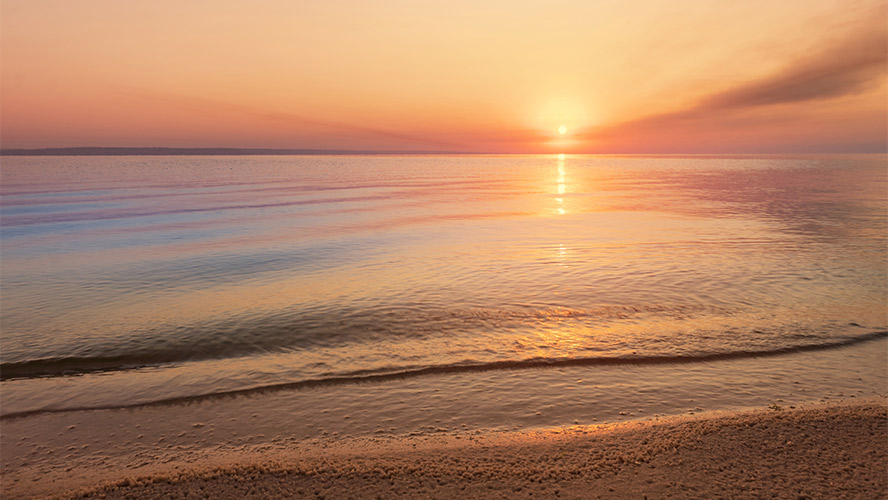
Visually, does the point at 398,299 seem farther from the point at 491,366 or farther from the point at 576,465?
the point at 576,465

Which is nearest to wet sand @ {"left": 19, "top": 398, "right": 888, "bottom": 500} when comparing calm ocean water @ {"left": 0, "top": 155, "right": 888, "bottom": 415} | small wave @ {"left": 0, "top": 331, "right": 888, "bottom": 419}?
small wave @ {"left": 0, "top": 331, "right": 888, "bottom": 419}

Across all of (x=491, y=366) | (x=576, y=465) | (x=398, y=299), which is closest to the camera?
(x=576, y=465)

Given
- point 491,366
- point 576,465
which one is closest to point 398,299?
point 491,366

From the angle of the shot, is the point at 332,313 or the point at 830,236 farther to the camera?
the point at 830,236

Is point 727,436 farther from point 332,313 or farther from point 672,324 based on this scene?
point 332,313

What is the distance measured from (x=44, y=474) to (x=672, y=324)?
499 inches

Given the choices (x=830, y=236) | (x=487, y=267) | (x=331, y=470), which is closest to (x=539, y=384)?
(x=331, y=470)

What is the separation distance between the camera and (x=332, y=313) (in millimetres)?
13938

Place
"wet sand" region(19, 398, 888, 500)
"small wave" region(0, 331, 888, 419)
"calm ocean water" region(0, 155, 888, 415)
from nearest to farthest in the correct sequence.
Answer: "wet sand" region(19, 398, 888, 500) → "small wave" region(0, 331, 888, 419) → "calm ocean water" region(0, 155, 888, 415)

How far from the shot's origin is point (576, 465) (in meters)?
6.32

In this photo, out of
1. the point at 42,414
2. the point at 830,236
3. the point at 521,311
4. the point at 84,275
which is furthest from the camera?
the point at 830,236

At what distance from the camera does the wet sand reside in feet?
19.0

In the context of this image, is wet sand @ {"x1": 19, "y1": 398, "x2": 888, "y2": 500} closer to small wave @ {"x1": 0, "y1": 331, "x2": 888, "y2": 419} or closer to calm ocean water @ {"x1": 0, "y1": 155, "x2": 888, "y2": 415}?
small wave @ {"x1": 0, "y1": 331, "x2": 888, "y2": 419}

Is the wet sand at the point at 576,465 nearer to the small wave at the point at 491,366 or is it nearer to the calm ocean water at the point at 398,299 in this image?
the small wave at the point at 491,366
